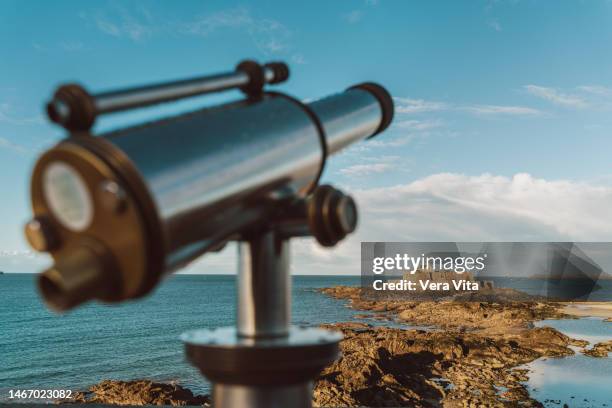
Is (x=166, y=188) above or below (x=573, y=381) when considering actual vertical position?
above

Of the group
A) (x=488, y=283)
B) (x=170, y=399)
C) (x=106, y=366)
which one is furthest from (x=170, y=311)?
(x=170, y=399)

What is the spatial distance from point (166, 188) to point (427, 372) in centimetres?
2620

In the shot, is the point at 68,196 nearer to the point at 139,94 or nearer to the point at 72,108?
the point at 72,108

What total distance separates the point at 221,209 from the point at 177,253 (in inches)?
5.6

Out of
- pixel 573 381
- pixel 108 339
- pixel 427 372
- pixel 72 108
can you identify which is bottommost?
pixel 108 339

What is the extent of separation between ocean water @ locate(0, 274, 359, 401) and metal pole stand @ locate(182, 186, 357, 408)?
30946mm

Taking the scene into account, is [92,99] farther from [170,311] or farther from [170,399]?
[170,311]

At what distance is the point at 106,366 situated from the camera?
43.2m

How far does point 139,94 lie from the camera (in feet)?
4.66

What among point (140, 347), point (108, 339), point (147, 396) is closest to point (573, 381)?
point (147, 396)

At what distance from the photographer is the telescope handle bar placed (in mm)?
1277

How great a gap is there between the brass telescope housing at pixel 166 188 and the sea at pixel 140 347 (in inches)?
961

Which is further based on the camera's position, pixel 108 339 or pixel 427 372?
pixel 108 339

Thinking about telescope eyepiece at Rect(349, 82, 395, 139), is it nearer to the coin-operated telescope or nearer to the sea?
the coin-operated telescope
